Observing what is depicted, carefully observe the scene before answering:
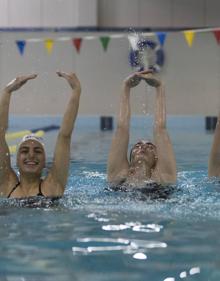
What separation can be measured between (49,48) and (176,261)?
36.5ft

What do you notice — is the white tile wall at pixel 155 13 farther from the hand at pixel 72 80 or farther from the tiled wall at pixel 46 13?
the hand at pixel 72 80

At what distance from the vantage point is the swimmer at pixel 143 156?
191 inches

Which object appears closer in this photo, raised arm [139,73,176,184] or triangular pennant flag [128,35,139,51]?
raised arm [139,73,176,184]

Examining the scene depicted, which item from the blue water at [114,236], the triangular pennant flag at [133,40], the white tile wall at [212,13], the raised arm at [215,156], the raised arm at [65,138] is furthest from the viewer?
the white tile wall at [212,13]

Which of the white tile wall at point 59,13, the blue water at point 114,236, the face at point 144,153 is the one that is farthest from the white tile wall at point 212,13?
the face at point 144,153

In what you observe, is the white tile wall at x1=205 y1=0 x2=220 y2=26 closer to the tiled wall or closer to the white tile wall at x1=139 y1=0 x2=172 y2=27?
the white tile wall at x1=139 y1=0 x2=172 y2=27

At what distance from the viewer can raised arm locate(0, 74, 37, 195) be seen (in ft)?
13.1

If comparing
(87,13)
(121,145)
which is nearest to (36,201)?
(121,145)

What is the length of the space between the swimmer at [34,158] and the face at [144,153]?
851mm

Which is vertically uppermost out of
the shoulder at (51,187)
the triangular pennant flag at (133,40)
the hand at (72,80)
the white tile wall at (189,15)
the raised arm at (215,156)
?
the white tile wall at (189,15)

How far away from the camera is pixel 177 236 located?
3.42 metres

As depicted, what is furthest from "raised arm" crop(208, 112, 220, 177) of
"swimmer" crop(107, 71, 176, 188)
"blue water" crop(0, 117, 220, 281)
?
"swimmer" crop(107, 71, 176, 188)

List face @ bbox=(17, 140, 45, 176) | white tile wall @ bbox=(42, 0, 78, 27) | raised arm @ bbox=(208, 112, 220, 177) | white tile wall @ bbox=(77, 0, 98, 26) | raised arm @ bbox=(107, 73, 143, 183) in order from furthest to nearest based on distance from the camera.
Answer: white tile wall @ bbox=(42, 0, 78, 27) < white tile wall @ bbox=(77, 0, 98, 26) < raised arm @ bbox=(107, 73, 143, 183) < raised arm @ bbox=(208, 112, 220, 177) < face @ bbox=(17, 140, 45, 176)

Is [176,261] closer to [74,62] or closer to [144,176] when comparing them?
[144,176]
